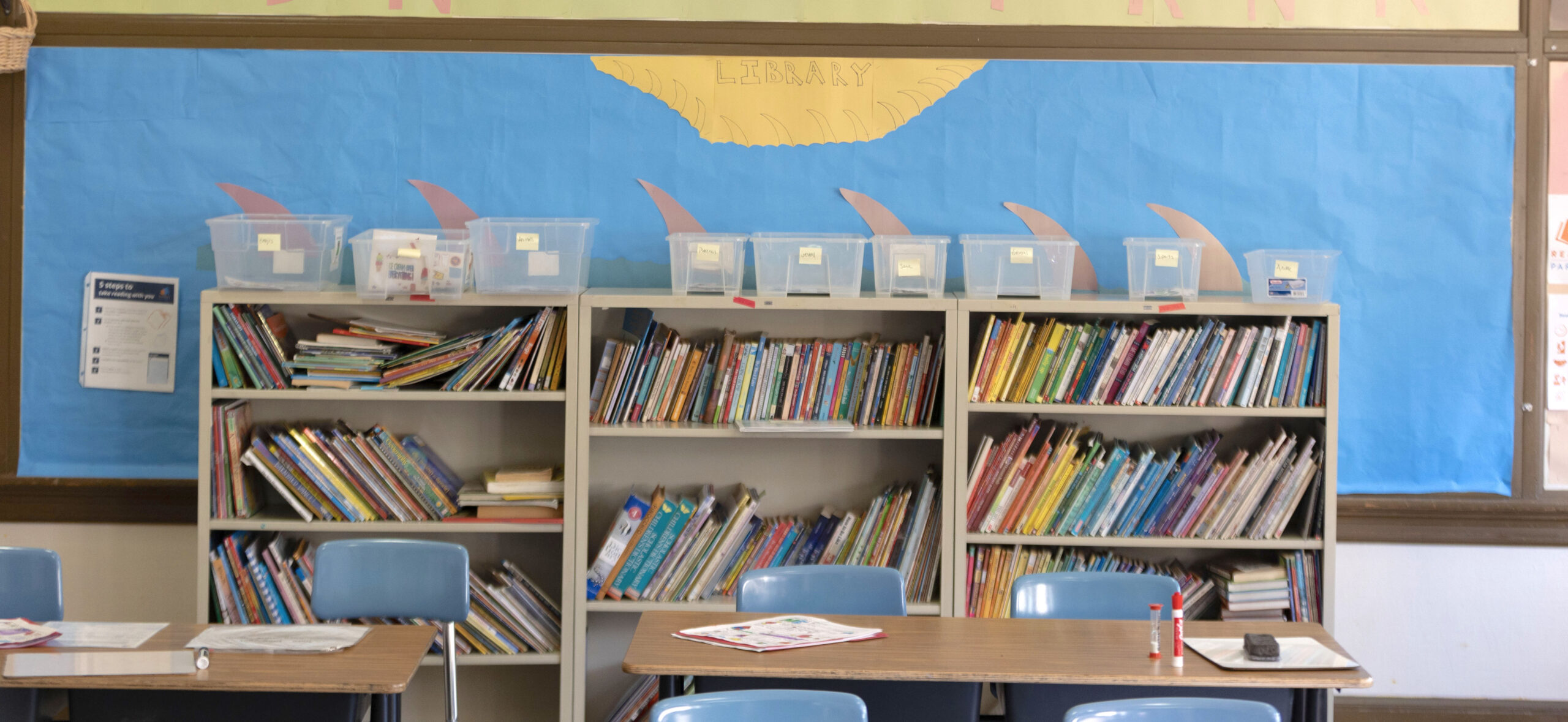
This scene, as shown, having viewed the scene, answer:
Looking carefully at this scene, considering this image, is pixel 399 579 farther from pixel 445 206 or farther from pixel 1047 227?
pixel 1047 227

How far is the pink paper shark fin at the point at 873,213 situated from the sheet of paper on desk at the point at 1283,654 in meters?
1.62

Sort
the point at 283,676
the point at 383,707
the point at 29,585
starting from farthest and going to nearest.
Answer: the point at 29,585 < the point at 383,707 < the point at 283,676

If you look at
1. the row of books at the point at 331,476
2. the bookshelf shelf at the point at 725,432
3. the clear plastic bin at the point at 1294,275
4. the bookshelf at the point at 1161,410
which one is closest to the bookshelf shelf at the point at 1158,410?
the bookshelf at the point at 1161,410

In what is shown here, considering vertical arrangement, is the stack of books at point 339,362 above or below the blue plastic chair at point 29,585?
above

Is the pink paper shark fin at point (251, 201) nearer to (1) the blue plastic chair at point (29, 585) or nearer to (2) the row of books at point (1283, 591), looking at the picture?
(1) the blue plastic chair at point (29, 585)

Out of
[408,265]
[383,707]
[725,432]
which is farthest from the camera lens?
[725,432]

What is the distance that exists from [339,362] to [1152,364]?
240 cm

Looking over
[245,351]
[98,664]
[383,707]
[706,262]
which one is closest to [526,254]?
[706,262]

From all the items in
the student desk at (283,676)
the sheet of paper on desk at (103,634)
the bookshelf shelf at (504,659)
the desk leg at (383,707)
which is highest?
→ the sheet of paper on desk at (103,634)

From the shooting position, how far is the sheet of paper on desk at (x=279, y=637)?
2.42m

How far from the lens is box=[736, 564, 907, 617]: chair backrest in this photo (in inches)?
117

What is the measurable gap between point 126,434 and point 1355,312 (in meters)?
3.97

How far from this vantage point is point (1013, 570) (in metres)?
3.46

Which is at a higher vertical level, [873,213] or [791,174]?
[791,174]
